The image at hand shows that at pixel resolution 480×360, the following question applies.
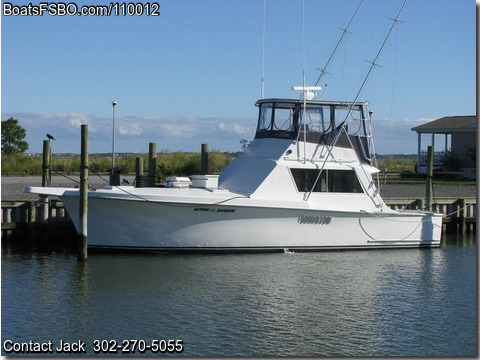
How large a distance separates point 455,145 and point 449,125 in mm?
1450

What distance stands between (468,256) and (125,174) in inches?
1068

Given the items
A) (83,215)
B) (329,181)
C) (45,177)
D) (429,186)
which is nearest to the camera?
(83,215)

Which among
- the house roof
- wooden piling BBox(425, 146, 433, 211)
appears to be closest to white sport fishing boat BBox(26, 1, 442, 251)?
wooden piling BBox(425, 146, 433, 211)

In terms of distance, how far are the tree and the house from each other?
27.0 m

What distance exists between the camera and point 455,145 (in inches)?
2056

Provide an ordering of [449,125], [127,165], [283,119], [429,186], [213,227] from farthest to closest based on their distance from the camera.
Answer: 1. [449,125]
2. [127,165]
3. [429,186]
4. [283,119]
5. [213,227]

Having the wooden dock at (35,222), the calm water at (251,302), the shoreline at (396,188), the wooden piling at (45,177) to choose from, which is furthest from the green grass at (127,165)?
the calm water at (251,302)

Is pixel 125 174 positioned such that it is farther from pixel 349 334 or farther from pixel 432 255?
pixel 349 334

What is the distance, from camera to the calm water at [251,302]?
14.1 metres

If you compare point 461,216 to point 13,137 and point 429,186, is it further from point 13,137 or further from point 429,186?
Answer: point 13,137

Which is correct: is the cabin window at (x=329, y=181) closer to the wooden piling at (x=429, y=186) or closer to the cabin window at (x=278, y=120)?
the cabin window at (x=278, y=120)

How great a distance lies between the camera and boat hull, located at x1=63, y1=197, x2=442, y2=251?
21.0 m

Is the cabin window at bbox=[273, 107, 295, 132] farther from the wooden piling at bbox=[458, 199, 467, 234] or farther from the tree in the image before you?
the tree

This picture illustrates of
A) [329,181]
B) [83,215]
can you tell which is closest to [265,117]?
[329,181]
